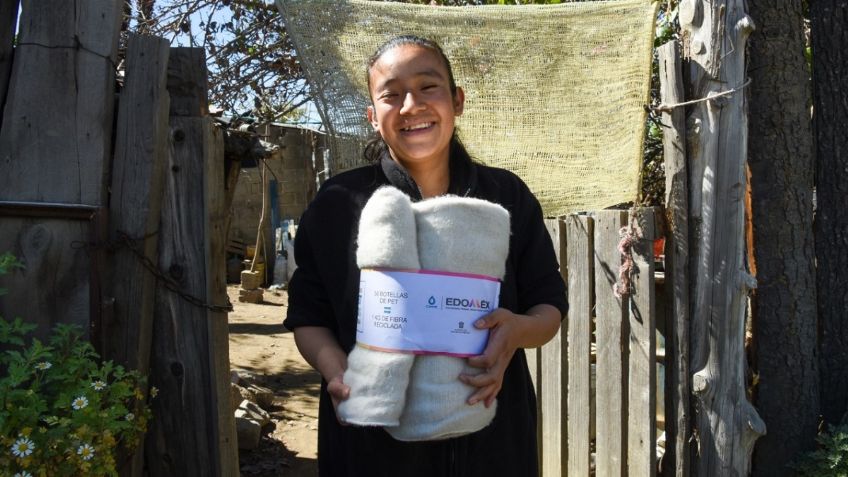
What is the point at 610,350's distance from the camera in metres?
2.88

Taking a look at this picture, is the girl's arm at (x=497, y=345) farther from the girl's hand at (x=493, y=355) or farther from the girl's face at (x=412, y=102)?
the girl's face at (x=412, y=102)

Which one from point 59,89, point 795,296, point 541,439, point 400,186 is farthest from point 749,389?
point 59,89

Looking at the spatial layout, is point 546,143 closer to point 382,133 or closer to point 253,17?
point 382,133

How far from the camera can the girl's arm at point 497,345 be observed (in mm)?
1443

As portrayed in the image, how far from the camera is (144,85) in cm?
255

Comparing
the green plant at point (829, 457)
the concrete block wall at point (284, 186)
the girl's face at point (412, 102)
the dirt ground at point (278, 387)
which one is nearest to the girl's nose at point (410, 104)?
the girl's face at point (412, 102)

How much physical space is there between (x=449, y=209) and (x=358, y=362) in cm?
37

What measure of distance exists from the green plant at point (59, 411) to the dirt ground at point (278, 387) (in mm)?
2582

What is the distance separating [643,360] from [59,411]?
83.0 inches

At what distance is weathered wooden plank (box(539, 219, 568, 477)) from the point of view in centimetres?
308

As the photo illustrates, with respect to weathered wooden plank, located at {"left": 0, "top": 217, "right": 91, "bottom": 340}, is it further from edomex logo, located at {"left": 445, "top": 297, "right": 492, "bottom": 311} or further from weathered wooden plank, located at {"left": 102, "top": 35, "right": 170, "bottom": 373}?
edomex logo, located at {"left": 445, "top": 297, "right": 492, "bottom": 311}

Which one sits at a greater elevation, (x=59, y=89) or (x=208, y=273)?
(x=59, y=89)

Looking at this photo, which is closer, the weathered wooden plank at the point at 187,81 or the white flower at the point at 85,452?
the white flower at the point at 85,452

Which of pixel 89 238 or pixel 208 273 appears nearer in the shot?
pixel 89 238
